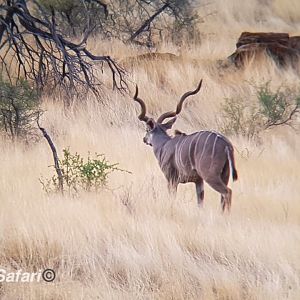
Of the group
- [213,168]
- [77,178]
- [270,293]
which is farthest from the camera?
[77,178]

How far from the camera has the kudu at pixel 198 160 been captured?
7.08 metres

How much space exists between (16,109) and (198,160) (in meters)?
4.17

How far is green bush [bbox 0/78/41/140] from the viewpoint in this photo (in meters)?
10.4

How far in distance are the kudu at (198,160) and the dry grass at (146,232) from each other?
21 cm

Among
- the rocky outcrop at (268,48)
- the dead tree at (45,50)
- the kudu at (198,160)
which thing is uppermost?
the dead tree at (45,50)

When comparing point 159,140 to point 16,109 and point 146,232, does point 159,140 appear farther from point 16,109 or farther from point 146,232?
point 16,109

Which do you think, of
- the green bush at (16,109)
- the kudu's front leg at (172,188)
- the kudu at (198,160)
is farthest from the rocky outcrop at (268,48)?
the kudu's front leg at (172,188)

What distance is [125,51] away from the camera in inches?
658

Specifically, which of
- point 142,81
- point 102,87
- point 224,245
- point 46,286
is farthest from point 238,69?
point 46,286

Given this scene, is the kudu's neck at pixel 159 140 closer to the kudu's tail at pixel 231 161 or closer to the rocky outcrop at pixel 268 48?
the kudu's tail at pixel 231 161

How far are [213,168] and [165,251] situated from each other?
1.77 m

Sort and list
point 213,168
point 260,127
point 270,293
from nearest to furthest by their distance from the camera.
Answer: point 270,293, point 213,168, point 260,127

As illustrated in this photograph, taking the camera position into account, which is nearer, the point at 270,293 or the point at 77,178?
the point at 270,293

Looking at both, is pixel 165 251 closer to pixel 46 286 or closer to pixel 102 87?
pixel 46 286
